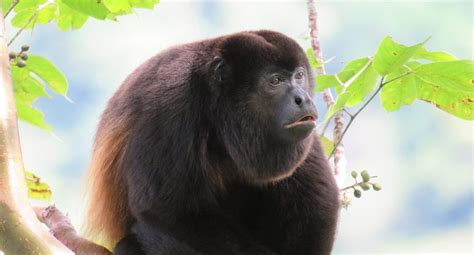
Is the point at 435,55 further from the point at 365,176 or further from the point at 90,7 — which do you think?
the point at 90,7

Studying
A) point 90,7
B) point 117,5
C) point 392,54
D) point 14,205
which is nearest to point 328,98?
point 392,54

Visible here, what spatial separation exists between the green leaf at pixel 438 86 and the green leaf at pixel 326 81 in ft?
0.65

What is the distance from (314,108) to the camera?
94.6 inches

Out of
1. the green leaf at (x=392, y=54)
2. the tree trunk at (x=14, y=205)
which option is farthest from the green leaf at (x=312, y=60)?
the tree trunk at (x=14, y=205)

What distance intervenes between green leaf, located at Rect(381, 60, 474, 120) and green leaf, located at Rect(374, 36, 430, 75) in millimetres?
159

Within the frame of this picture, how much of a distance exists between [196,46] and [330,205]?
0.82 meters

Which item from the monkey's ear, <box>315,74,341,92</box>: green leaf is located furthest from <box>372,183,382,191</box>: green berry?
the monkey's ear

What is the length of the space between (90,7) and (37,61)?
0.45 meters

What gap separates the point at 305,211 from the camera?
8.91 feet

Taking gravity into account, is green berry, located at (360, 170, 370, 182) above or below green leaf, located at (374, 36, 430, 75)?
below

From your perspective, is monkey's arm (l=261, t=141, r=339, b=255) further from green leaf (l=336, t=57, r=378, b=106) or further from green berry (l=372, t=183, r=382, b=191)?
green leaf (l=336, t=57, r=378, b=106)

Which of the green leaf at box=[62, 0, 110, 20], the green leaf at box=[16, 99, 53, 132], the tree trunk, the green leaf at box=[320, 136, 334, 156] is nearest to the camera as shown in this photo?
the tree trunk

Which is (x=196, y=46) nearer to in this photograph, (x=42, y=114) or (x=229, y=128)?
(x=229, y=128)

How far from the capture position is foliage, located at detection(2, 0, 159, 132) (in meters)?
2.50
